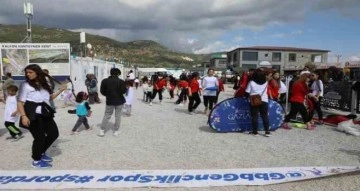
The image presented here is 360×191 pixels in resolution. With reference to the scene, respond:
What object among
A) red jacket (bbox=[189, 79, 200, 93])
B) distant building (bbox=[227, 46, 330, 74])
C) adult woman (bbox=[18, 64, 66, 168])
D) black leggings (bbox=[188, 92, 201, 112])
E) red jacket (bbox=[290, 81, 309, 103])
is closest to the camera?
adult woman (bbox=[18, 64, 66, 168])

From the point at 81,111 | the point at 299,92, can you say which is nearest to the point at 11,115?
the point at 81,111

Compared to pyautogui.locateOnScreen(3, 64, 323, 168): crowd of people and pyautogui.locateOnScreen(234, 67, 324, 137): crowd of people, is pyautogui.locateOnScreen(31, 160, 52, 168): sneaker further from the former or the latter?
pyautogui.locateOnScreen(234, 67, 324, 137): crowd of people

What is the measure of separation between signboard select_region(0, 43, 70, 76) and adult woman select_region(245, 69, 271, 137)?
13.7 m

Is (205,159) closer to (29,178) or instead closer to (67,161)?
(67,161)

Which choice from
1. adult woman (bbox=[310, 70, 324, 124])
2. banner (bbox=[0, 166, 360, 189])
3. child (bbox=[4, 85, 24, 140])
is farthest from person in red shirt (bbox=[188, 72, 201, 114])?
banner (bbox=[0, 166, 360, 189])

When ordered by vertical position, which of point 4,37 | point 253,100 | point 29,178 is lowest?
point 29,178

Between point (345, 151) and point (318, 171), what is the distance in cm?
206

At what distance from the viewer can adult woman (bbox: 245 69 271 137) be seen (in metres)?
9.14

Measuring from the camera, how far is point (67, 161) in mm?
6633

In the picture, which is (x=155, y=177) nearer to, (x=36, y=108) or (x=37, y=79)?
(x=36, y=108)

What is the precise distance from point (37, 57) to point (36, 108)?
1570cm

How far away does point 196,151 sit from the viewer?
24.4ft

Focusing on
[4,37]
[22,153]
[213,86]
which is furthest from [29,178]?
[4,37]

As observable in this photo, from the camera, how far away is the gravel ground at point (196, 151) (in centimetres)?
626
